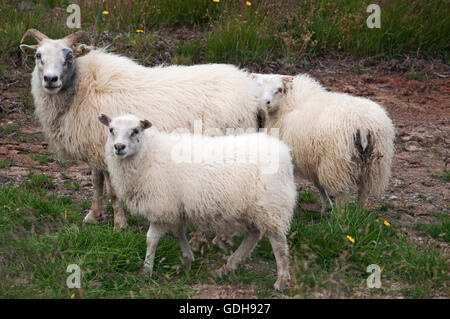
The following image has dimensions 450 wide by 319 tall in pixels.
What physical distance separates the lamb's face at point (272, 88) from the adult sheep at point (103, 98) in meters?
0.19

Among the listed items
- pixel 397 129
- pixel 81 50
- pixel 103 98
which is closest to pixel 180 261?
pixel 103 98

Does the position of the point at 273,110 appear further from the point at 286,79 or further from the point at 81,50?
the point at 81,50

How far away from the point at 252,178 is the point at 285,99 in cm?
195

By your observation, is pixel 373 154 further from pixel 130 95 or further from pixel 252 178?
pixel 130 95

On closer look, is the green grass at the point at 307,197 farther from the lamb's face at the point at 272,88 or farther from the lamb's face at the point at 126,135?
the lamb's face at the point at 126,135

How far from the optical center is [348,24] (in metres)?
9.87

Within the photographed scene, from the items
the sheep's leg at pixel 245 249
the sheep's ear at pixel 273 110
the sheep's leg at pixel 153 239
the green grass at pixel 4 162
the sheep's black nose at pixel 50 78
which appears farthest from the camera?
the green grass at pixel 4 162

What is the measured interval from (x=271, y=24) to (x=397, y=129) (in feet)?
9.11

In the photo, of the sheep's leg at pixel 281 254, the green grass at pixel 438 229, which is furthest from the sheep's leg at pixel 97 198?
the green grass at pixel 438 229

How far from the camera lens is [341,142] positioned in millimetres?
5516

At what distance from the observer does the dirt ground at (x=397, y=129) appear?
6.42 meters
